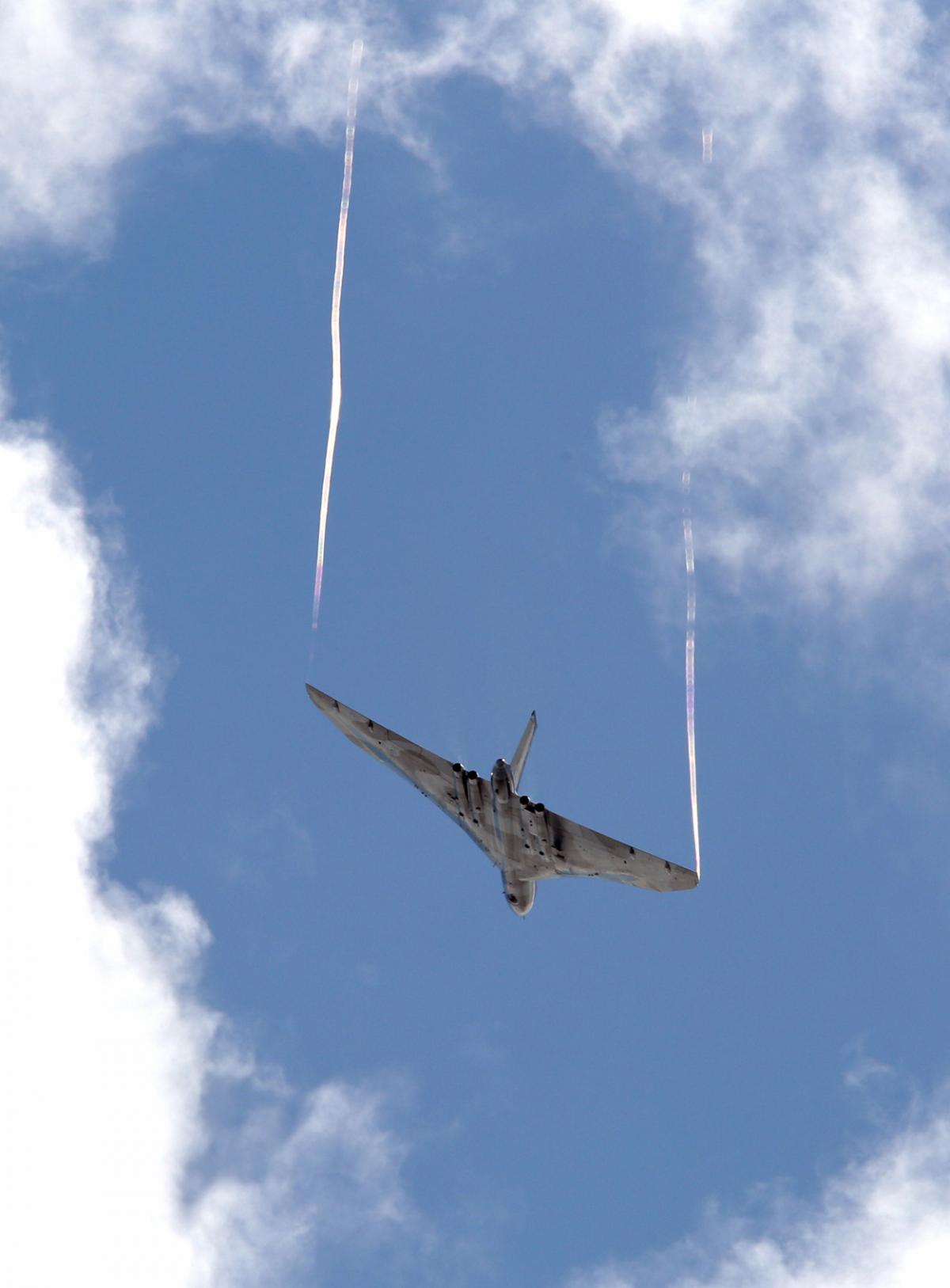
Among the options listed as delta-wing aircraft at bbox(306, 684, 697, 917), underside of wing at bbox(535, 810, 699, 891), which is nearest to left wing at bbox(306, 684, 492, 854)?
delta-wing aircraft at bbox(306, 684, 697, 917)

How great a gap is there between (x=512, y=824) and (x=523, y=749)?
159 inches

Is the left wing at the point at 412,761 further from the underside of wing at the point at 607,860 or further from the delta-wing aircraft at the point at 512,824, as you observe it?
the underside of wing at the point at 607,860

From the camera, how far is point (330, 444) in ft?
203

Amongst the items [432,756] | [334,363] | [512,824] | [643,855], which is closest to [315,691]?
[432,756]

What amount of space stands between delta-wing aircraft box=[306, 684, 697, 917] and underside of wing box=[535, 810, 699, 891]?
41mm

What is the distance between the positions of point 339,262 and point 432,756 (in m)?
31.3

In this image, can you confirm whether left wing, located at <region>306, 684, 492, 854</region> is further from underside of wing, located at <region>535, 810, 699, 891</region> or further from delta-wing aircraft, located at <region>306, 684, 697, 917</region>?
underside of wing, located at <region>535, 810, 699, 891</region>

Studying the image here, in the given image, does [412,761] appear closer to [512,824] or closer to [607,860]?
[512,824]

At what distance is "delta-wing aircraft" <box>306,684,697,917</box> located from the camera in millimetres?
81125

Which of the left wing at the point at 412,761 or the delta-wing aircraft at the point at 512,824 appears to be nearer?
the delta-wing aircraft at the point at 512,824

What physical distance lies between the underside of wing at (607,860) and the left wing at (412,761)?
4200 millimetres

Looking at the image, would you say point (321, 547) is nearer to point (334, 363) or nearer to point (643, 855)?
point (334, 363)

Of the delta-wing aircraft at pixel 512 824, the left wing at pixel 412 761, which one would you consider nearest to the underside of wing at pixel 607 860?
the delta-wing aircraft at pixel 512 824

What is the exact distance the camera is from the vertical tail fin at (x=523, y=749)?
81312mm
